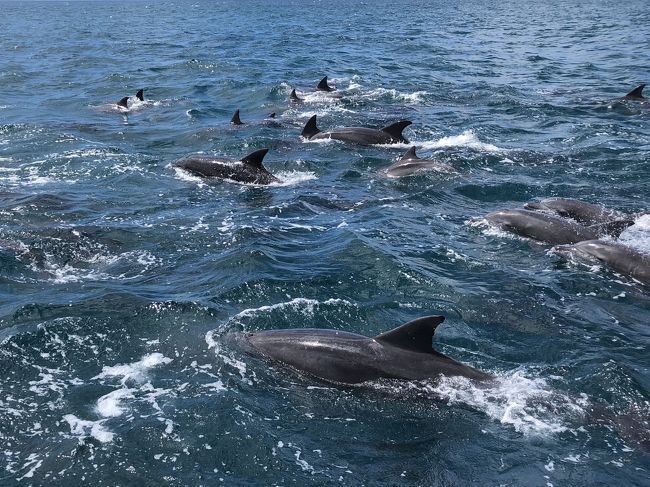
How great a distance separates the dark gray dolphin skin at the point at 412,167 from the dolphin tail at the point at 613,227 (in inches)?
238

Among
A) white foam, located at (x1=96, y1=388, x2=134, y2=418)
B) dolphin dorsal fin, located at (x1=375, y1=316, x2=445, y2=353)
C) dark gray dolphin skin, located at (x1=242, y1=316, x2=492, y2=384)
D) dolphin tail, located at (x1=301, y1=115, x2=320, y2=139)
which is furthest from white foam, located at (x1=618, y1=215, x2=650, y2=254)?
dolphin tail, located at (x1=301, y1=115, x2=320, y2=139)

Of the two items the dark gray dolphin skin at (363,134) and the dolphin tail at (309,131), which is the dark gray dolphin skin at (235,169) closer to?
the dark gray dolphin skin at (363,134)

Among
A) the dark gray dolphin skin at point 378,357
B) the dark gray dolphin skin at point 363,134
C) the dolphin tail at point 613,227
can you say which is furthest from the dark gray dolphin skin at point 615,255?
the dark gray dolphin skin at point 363,134

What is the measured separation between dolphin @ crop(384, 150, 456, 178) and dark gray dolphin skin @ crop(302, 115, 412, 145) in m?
2.56

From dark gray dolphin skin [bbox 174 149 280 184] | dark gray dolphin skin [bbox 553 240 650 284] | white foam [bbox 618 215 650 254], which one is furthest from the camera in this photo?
dark gray dolphin skin [bbox 174 149 280 184]

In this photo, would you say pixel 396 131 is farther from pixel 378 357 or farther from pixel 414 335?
pixel 378 357

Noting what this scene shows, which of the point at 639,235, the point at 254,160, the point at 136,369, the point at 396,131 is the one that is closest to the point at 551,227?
the point at 639,235

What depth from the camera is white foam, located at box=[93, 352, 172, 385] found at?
34.0 feet

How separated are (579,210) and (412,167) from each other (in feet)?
18.5

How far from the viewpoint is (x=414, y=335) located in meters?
10.1

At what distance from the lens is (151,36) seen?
Result: 72.3 meters

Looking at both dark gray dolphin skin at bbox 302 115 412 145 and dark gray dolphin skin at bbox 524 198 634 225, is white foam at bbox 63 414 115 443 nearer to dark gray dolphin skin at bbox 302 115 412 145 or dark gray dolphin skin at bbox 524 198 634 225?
dark gray dolphin skin at bbox 524 198 634 225

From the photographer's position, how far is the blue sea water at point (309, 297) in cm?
887

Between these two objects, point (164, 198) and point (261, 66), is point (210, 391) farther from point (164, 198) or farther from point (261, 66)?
point (261, 66)
